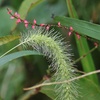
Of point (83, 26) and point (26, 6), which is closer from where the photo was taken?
point (83, 26)

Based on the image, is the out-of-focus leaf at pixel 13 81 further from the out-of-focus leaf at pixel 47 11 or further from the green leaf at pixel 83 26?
the green leaf at pixel 83 26

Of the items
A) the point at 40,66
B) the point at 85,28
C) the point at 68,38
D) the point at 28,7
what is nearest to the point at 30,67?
the point at 40,66

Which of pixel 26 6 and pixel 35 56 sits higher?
pixel 26 6

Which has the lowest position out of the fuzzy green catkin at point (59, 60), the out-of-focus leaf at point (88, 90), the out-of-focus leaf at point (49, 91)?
the out-of-focus leaf at point (88, 90)

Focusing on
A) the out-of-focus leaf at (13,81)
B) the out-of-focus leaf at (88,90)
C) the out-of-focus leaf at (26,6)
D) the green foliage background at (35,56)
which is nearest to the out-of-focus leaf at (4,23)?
the green foliage background at (35,56)

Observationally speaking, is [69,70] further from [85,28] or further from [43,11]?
[43,11]

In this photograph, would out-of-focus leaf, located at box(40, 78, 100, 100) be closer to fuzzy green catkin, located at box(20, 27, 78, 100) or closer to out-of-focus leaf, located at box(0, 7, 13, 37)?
fuzzy green catkin, located at box(20, 27, 78, 100)

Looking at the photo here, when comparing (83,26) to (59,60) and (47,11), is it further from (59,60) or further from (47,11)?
(47,11)

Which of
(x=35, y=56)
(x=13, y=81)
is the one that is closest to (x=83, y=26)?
(x=35, y=56)

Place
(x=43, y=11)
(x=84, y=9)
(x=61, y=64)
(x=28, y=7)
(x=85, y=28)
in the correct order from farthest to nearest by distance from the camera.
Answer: (x=43, y=11) → (x=84, y=9) → (x=28, y=7) → (x=85, y=28) → (x=61, y=64)
